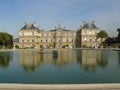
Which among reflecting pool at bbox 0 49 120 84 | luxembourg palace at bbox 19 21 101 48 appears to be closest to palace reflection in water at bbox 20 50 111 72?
reflecting pool at bbox 0 49 120 84

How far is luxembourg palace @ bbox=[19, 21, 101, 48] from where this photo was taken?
306 ft

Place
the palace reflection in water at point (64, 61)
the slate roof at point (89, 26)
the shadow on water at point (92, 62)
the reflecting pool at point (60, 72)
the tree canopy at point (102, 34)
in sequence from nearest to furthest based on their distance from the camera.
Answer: the reflecting pool at point (60, 72), the shadow on water at point (92, 62), the palace reflection in water at point (64, 61), the tree canopy at point (102, 34), the slate roof at point (89, 26)

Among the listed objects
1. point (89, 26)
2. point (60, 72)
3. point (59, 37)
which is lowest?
point (60, 72)

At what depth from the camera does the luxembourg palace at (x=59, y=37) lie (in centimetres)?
9338

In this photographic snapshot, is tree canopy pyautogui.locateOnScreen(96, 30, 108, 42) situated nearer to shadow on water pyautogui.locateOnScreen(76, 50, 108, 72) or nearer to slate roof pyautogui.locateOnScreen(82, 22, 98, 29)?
slate roof pyautogui.locateOnScreen(82, 22, 98, 29)

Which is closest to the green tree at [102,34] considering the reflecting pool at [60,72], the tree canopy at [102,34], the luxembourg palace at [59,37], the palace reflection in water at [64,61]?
the tree canopy at [102,34]

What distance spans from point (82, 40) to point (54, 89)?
88.1 metres

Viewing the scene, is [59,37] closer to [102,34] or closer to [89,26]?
[89,26]

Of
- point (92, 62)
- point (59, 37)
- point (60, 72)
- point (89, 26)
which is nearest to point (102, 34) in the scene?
point (89, 26)

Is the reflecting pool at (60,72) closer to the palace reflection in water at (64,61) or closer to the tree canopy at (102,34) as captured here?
the palace reflection in water at (64,61)

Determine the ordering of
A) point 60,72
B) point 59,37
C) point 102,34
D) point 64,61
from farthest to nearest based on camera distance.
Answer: point 59,37 < point 102,34 < point 64,61 < point 60,72

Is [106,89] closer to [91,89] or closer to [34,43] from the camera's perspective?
[91,89]

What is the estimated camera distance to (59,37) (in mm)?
96250

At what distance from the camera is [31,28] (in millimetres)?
94312
